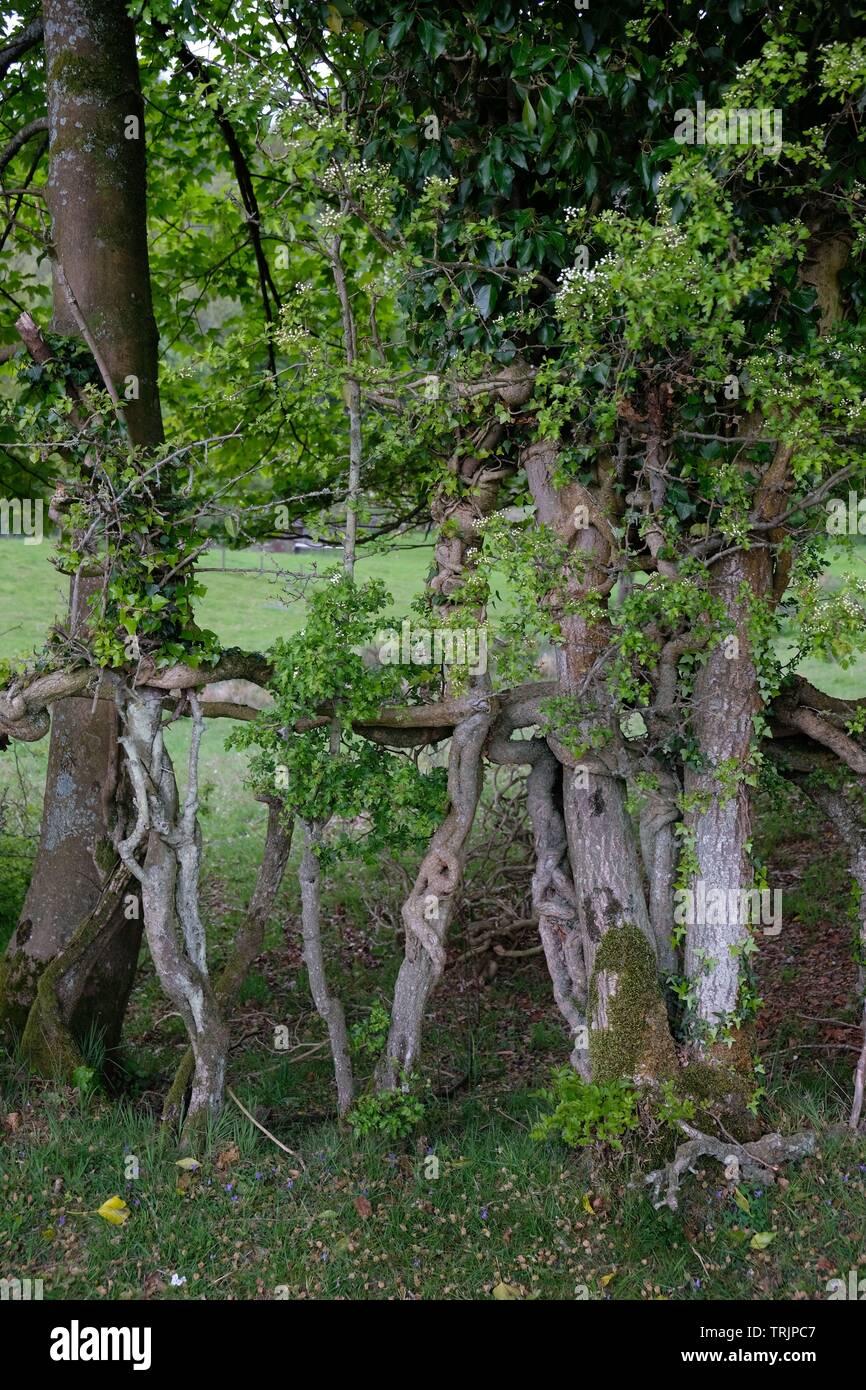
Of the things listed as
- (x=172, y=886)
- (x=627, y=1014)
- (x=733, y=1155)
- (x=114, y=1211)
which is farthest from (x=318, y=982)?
(x=733, y=1155)

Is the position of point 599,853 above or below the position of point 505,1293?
above

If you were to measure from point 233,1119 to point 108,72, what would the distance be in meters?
5.95

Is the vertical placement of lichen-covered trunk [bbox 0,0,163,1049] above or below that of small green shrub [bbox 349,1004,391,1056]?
above

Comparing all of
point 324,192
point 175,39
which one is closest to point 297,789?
point 324,192

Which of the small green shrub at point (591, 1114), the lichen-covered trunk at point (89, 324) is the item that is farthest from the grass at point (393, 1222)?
the lichen-covered trunk at point (89, 324)

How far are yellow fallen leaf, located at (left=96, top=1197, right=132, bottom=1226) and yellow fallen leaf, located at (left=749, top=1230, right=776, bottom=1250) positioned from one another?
2.81m

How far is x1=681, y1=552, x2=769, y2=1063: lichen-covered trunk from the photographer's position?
5.99 m

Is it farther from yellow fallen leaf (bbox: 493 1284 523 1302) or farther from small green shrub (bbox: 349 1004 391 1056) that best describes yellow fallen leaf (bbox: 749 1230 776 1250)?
small green shrub (bbox: 349 1004 391 1056)

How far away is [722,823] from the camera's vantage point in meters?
6.09

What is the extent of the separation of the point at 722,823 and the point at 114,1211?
137 inches

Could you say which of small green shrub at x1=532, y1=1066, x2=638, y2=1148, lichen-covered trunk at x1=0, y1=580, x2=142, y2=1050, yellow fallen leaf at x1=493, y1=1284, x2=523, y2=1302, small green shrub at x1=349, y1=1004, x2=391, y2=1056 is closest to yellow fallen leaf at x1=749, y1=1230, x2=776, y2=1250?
small green shrub at x1=532, y1=1066, x2=638, y2=1148

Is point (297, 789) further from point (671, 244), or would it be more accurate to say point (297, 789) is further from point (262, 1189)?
point (671, 244)

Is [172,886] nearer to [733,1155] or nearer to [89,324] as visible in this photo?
[733,1155]

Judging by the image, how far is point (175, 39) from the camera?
657 cm
